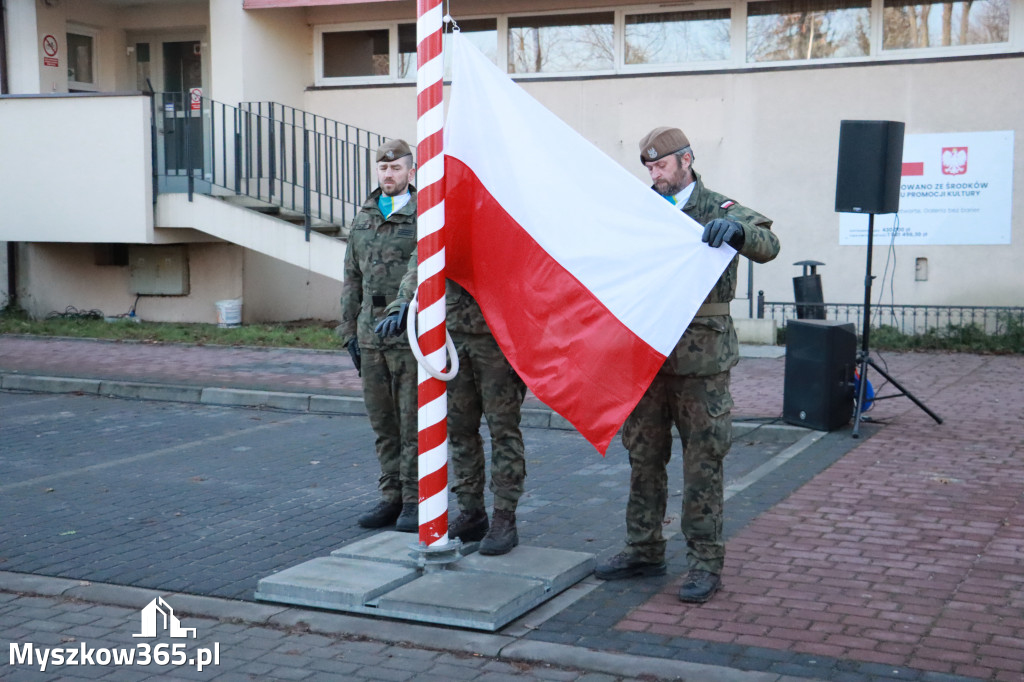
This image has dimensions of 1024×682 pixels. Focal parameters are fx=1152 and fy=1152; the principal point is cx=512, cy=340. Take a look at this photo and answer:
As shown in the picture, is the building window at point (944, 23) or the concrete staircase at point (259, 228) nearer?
the building window at point (944, 23)

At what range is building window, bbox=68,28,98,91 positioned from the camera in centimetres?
1762

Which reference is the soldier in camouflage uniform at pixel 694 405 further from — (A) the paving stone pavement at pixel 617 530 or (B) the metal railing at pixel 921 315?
(B) the metal railing at pixel 921 315

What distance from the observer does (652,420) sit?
5328mm

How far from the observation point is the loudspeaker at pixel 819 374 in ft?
29.8

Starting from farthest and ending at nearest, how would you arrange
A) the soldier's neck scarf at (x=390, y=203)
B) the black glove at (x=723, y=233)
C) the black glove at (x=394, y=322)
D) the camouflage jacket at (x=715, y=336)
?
1. the soldier's neck scarf at (x=390, y=203)
2. the black glove at (x=394, y=322)
3. the camouflage jacket at (x=715, y=336)
4. the black glove at (x=723, y=233)

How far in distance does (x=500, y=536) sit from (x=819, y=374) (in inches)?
169

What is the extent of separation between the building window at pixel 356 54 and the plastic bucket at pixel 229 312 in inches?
152

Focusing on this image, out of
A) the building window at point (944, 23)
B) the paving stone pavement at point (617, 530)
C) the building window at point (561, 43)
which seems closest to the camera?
the paving stone pavement at point (617, 530)

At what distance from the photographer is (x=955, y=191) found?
1479cm

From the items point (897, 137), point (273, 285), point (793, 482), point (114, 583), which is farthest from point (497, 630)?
point (273, 285)

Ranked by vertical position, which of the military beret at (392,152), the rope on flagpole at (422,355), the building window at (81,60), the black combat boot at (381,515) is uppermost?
the building window at (81,60)

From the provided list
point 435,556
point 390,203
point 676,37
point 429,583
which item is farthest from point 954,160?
point 429,583

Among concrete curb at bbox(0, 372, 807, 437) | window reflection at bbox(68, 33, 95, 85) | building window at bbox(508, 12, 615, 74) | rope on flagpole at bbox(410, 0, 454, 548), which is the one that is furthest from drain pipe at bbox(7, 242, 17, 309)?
rope on flagpole at bbox(410, 0, 454, 548)

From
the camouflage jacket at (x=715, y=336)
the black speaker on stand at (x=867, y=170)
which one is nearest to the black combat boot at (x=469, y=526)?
the camouflage jacket at (x=715, y=336)
